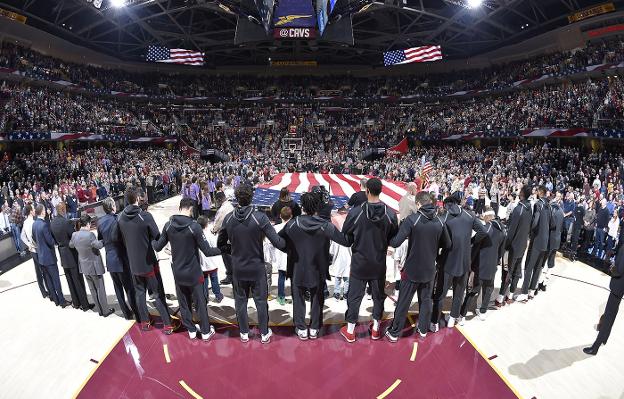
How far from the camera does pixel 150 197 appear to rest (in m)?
17.7

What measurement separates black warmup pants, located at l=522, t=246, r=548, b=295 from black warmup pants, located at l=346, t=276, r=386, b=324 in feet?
10.2

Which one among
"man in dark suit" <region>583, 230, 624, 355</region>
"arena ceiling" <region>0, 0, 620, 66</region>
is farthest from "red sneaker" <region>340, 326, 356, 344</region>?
"arena ceiling" <region>0, 0, 620, 66</region>

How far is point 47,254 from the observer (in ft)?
20.4

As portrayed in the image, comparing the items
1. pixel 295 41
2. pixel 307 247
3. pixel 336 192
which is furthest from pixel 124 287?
pixel 295 41

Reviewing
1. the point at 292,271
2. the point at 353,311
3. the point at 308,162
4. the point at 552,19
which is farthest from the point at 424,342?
the point at 552,19

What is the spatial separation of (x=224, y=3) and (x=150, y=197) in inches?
580

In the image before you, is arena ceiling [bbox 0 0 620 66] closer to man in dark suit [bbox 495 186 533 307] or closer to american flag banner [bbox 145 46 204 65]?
american flag banner [bbox 145 46 204 65]

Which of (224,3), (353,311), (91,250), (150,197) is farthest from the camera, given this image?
(224,3)

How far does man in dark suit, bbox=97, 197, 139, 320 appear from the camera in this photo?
5480 mm

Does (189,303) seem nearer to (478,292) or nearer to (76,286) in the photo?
(76,286)

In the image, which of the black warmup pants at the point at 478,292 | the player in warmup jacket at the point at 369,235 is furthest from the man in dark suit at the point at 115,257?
the black warmup pants at the point at 478,292

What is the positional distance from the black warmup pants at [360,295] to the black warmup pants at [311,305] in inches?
15.7

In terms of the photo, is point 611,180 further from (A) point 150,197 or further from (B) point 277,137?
(B) point 277,137

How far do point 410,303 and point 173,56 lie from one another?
35845mm
